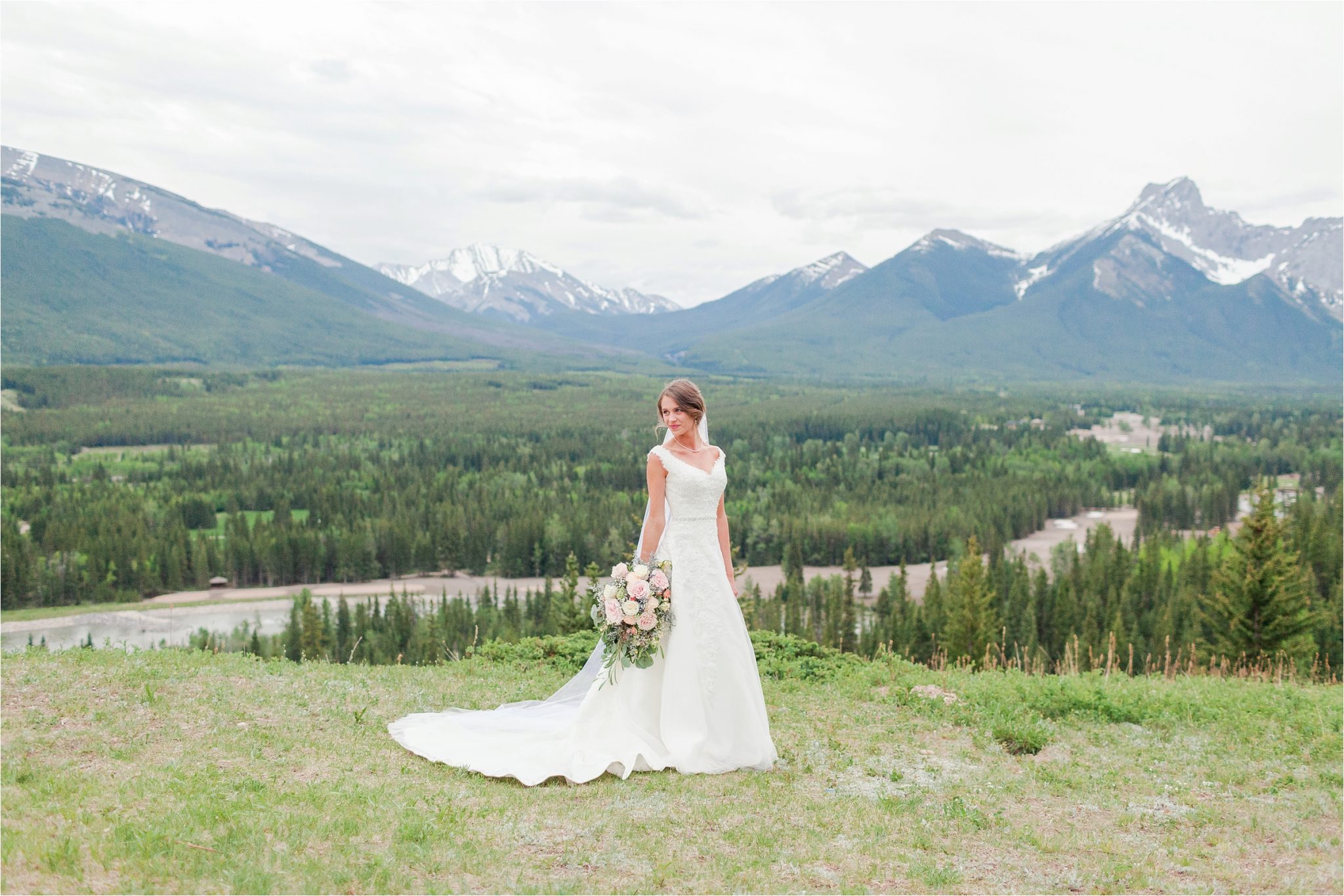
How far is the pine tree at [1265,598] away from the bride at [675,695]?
34.1 m

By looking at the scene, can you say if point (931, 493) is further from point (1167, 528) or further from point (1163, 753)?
point (1163, 753)

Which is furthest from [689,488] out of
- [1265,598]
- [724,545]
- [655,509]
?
[1265,598]

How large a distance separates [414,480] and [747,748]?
110 m

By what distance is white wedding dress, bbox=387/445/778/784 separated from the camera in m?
10.5

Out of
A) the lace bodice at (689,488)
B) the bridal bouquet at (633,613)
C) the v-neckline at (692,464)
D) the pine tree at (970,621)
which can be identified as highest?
the v-neckline at (692,464)

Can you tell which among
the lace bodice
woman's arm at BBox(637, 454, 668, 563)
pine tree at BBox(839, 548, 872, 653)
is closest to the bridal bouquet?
woman's arm at BBox(637, 454, 668, 563)

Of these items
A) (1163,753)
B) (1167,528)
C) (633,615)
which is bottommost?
(1167,528)

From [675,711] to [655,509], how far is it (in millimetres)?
2424

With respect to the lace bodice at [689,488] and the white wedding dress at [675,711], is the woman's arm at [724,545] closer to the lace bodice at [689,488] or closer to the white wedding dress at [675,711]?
the white wedding dress at [675,711]

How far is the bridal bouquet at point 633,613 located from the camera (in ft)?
35.7

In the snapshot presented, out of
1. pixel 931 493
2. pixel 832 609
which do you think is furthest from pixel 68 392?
pixel 832 609

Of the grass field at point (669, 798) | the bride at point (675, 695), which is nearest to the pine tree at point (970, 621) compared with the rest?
the grass field at point (669, 798)

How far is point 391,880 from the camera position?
726 cm

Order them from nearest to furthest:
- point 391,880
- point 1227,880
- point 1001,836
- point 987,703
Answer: point 391,880 < point 1227,880 < point 1001,836 < point 987,703
